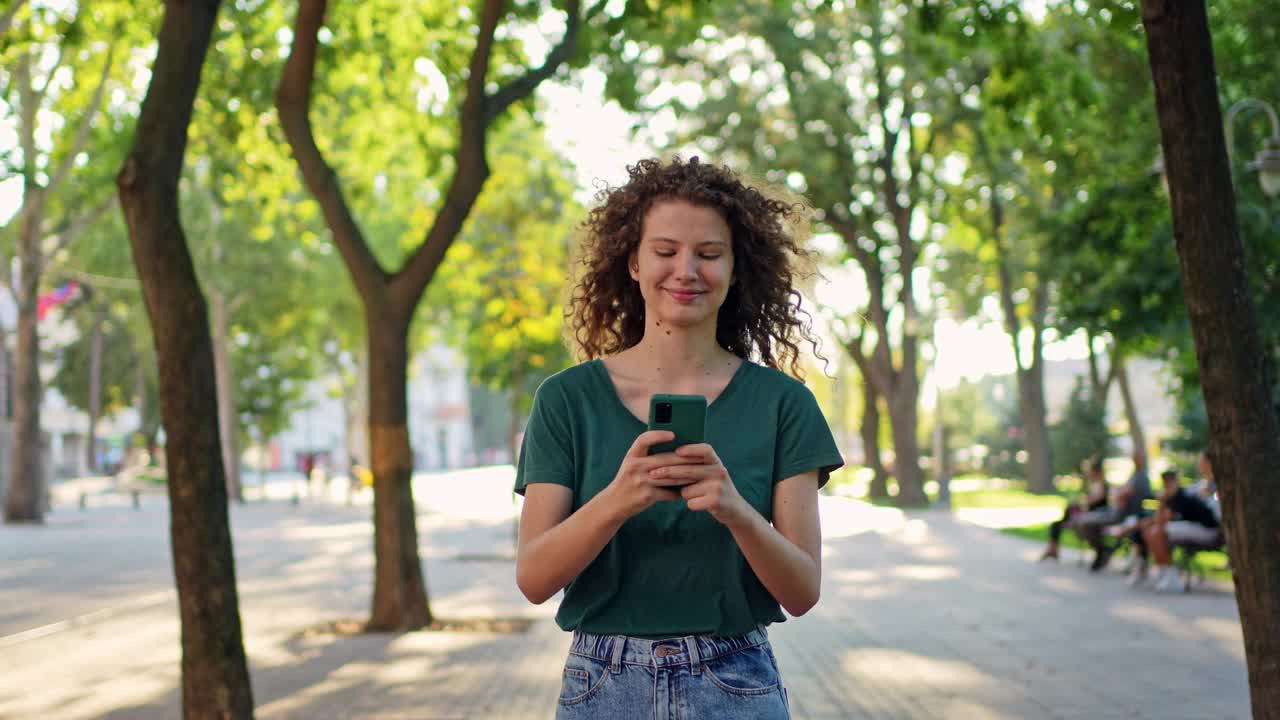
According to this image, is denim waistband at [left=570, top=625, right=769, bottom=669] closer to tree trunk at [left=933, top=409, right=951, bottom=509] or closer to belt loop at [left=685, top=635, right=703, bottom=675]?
Result: belt loop at [left=685, top=635, right=703, bottom=675]

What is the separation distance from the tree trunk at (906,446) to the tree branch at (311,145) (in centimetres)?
2627

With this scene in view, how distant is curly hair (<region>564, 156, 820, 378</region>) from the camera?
305 centimetres

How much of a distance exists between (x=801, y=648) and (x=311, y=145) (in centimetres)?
565

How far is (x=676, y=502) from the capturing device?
9.09 ft

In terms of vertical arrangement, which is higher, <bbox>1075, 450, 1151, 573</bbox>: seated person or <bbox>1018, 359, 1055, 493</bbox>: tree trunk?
<bbox>1018, 359, 1055, 493</bbox>: tree trunk

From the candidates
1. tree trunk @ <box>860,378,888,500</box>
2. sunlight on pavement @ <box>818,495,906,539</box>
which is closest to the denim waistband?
sunlight on pavement @ <box>818,495,906,539</box>

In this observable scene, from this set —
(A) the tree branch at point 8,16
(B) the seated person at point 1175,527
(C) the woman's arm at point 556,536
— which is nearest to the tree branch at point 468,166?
(A) the tree branch at point 8,16

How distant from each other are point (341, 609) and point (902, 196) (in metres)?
25.1

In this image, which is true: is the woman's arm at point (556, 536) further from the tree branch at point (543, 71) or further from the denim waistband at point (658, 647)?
the tree branch at point (543, 71)

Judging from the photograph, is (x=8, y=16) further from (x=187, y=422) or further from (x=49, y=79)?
(x=49, y=79)

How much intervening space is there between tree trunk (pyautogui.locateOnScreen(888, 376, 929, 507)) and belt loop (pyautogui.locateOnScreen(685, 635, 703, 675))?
3608 cm

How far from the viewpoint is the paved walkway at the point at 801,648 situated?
9.62 metres

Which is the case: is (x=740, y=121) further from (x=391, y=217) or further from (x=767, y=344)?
(x=767, y=344)

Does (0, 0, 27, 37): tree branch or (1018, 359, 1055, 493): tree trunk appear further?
(1018, 359, 1055, 493): tree trunk
